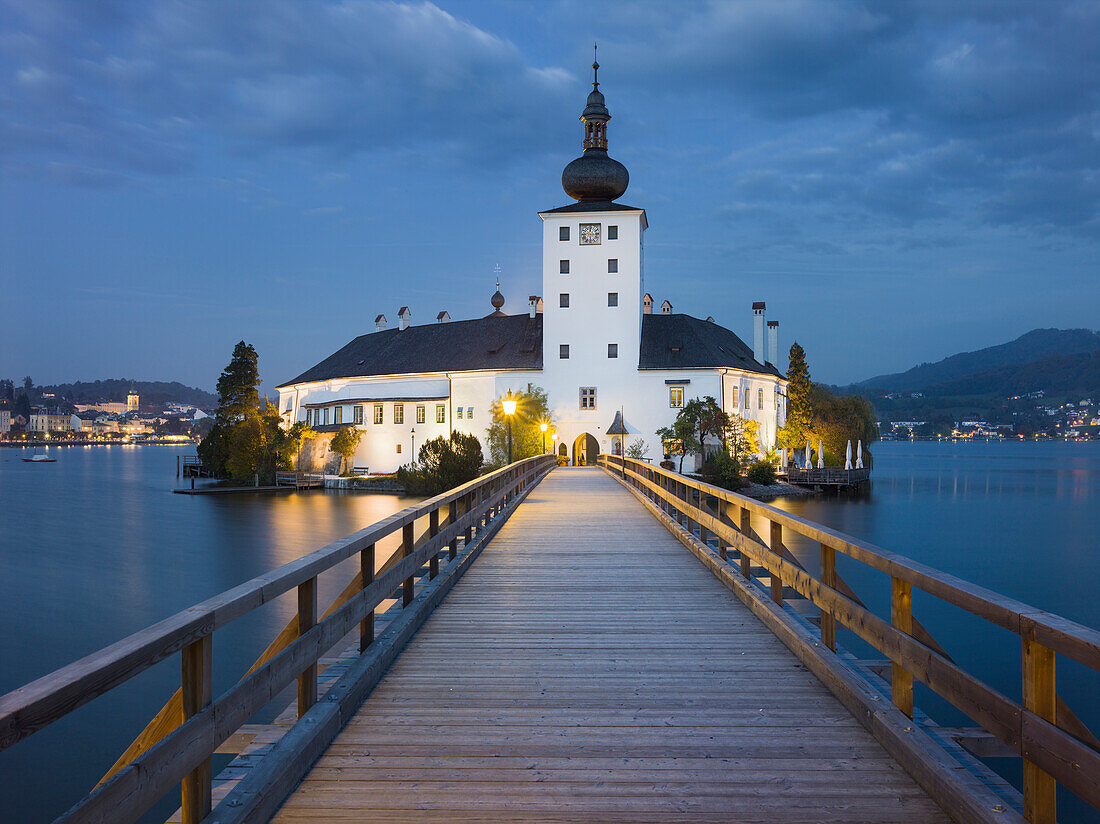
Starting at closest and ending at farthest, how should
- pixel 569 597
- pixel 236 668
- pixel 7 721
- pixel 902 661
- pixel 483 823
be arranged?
pixel 7 721, pixel 483 823, pixel 902 661, pixel 569 597, pixel 236 668

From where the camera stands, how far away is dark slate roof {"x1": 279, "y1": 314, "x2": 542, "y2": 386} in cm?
5672

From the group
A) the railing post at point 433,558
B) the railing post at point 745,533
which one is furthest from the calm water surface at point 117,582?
the railing post at point 745,533

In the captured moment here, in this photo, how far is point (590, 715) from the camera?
468 centimetres

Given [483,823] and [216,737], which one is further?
[483,823]

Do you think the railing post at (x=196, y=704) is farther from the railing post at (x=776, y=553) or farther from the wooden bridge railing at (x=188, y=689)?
the railing post at (x=776, y=553)

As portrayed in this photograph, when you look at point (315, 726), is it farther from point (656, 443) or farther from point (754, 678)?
point (656, 443)

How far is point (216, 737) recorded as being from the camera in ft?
10.1

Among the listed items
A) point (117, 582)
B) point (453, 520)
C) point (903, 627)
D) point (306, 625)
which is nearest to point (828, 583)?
point (903, 627)

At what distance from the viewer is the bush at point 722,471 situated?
47.9 metres

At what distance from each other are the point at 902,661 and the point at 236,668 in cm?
1697

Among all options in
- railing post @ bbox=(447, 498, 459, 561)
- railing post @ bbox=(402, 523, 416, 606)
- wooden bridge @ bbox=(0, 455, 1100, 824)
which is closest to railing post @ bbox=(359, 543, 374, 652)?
wooden bridge @ bbox=(0, 455, 1100, 824)

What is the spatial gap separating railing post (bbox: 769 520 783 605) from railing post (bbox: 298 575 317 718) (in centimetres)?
369

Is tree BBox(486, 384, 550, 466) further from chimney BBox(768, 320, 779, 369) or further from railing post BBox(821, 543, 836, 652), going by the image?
railing post BBox(821, 543, 836, 652)

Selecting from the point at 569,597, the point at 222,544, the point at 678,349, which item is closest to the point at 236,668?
the point at 569,597
